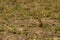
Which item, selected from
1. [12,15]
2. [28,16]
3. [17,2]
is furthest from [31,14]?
[17,2]

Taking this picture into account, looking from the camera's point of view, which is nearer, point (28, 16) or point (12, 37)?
point (12, 37)

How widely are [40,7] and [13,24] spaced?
1.44m

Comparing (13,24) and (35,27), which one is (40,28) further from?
(13,24)

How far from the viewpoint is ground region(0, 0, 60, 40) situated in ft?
17.3

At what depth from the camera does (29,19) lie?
617 cm

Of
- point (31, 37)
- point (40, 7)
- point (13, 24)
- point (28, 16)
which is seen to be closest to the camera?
point (31, 37)

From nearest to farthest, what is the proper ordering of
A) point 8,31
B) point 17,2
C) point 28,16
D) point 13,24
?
point 8,31
point 13,24
point 28,16
point 17,2

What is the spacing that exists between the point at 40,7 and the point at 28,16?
755mm

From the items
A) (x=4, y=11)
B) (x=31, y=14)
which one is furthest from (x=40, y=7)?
(x=4, y=11)

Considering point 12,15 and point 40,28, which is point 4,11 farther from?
→ point 40,28

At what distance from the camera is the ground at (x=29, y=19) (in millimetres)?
5277

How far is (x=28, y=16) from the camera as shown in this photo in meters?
6.35

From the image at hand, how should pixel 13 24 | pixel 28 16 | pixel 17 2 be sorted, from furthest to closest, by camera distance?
pixel 17 2, pixel 28 16, pixel 13 24

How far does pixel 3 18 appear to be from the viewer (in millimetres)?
6160
